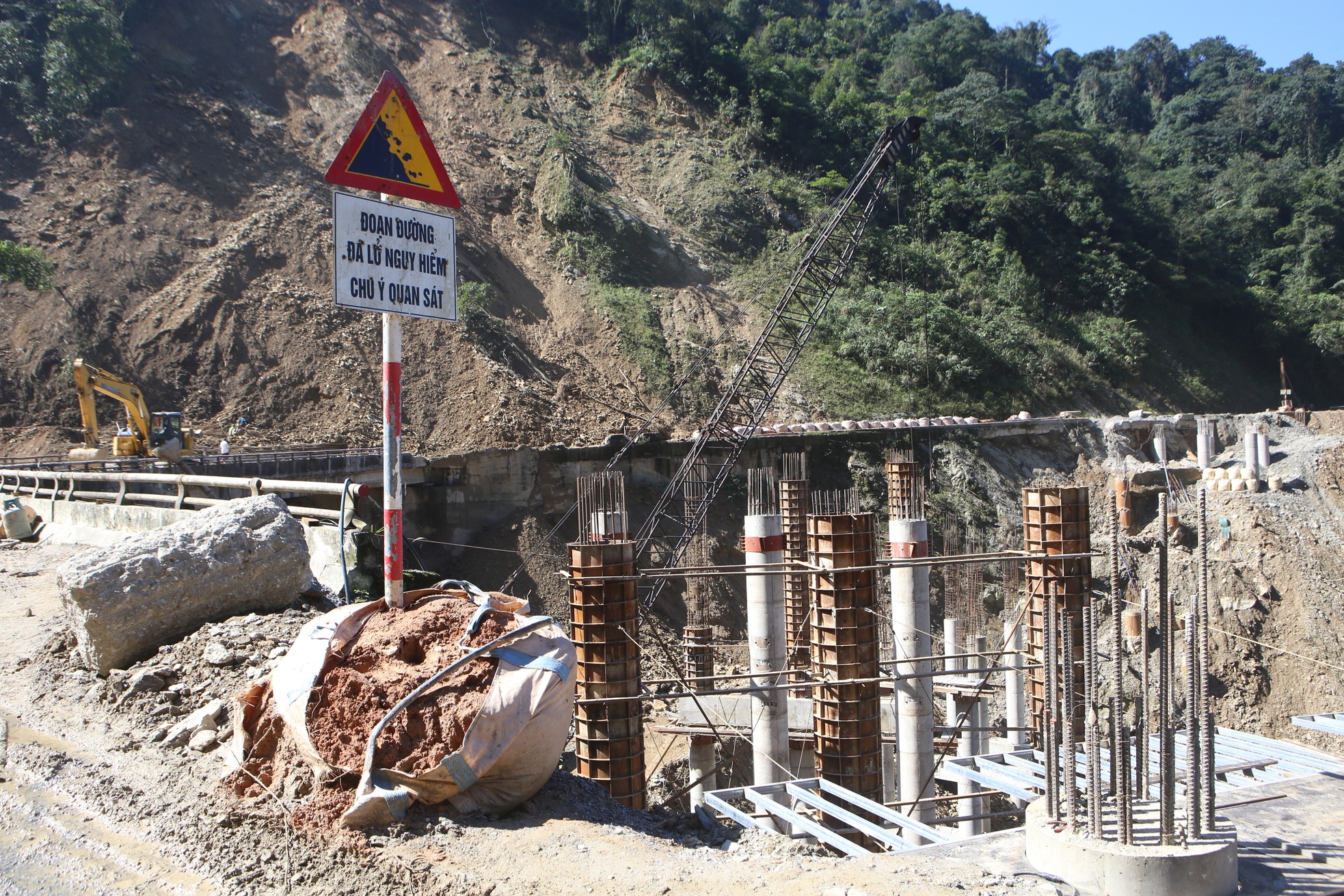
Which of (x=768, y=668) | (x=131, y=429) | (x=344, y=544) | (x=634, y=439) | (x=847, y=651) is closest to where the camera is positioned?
(x=344, y=544)

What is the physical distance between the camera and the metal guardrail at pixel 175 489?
836 cm

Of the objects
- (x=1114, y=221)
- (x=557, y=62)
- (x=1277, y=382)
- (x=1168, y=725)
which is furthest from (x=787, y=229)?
(x=1168, y=725)

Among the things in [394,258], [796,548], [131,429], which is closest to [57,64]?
[131,429]

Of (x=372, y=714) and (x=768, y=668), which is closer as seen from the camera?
(x=372, y=714)

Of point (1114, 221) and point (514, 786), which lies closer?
point (514, 786)

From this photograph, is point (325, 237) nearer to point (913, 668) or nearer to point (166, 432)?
point (166, 432)

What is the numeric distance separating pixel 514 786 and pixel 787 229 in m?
37.0

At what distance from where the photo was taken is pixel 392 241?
5719 millimetres

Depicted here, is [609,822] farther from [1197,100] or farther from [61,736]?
[1197,100]

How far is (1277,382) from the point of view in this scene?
44938 mm

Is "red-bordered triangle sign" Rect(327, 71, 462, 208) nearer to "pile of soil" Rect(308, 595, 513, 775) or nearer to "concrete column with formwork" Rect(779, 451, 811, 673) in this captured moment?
"pile of soil" Rect(308, 595, 513, 775)

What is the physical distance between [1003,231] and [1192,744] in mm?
41493

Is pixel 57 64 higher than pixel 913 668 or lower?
higher

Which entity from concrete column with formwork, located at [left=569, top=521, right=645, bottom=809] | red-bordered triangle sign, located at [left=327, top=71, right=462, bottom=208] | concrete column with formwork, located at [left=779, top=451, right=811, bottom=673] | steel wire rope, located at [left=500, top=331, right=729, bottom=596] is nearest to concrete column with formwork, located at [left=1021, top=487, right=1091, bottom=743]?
concrete column with formwork, located at [left=779, top=451, right=811, bottom=673]
